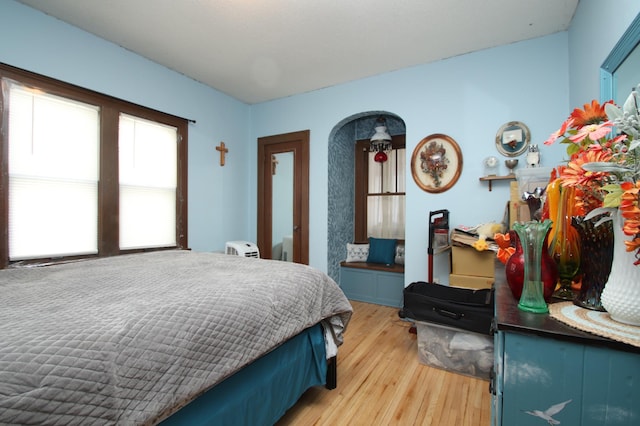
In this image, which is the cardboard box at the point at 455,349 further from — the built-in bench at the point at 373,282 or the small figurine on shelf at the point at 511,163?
the small figurine on shelf at the point at 511,163

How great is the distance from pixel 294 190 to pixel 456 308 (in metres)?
2.55

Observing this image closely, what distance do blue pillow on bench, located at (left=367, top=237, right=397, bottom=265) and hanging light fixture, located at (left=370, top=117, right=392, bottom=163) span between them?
112cm

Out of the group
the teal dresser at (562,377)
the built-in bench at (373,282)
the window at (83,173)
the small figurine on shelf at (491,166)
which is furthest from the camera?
the built-in bench at (373,282)

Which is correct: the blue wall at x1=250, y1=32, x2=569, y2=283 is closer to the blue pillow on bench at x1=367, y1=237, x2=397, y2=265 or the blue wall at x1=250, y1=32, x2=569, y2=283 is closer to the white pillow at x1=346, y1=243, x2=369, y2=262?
the blue pillow on bench at x1=367, y1=237, x2=397, y2=265

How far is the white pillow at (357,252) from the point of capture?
4.05m

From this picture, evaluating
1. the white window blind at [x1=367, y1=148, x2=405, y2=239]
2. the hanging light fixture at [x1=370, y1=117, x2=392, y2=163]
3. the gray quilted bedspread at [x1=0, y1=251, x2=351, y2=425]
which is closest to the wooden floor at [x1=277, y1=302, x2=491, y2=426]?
the gray quilted bedspread at [x1=0, y1=251, x2=351, y2=425]

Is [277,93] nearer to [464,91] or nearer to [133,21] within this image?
[133,21]

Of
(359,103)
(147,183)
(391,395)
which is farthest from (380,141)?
(391,395)

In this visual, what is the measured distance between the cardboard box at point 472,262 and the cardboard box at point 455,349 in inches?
25.2

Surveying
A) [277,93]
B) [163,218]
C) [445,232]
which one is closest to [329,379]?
[445,232]

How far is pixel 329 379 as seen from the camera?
1838 millimetres

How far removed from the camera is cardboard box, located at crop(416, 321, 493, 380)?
1.97 metres

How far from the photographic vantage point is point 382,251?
383 centimetres

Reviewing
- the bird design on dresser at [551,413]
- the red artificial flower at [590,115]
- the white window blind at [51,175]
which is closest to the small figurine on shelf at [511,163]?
the red artificial flower at [590,115]
